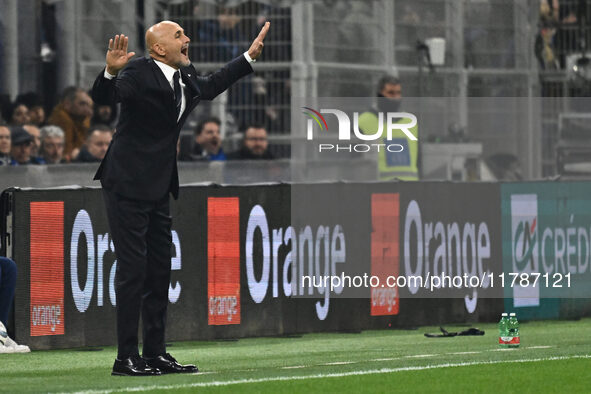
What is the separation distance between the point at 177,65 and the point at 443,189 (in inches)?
239

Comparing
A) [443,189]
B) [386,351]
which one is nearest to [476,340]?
[386,351]

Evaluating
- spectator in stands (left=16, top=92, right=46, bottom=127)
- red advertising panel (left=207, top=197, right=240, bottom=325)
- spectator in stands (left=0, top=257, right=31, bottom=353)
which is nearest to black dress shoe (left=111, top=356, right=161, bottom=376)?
spectator in stands (left=0, top=257, right=31, bottom=353)

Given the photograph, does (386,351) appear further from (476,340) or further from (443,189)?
(443,189)

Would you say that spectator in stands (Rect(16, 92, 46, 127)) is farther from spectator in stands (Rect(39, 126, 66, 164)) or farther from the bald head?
the bald head

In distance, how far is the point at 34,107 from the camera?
16.8 m

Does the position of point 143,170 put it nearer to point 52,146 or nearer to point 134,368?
point 134,368

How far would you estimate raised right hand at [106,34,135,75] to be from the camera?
342 inches

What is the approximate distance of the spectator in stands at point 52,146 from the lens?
51.7 feet

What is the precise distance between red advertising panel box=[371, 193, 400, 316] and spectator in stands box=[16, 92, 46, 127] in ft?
14.1

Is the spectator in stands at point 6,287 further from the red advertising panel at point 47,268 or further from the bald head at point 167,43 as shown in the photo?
the bald head at point 167,43

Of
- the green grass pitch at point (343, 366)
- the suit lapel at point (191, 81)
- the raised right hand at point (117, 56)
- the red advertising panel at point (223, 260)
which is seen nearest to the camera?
the green grass pitch at point (343, 366)

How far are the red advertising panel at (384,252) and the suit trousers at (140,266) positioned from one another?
509 cm

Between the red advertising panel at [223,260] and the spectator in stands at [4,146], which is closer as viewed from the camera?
the red advertising panel at [223,260]

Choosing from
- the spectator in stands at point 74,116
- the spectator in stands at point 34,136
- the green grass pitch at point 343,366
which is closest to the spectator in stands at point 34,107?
the spectator in stands at point 74,116
